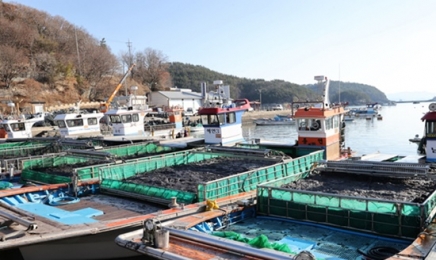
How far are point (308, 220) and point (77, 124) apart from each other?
2251cm

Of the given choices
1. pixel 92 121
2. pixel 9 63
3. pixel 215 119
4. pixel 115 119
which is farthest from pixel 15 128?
pixel 9 63

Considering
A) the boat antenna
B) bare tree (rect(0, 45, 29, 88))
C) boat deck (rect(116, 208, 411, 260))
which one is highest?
bare tree (rect(0, 45, 29, 88))

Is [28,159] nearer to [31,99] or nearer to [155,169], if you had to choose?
[155,169]

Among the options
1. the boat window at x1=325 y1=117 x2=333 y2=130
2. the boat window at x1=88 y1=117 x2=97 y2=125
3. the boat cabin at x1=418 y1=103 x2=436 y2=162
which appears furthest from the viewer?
the boat window at x1=88 y1=117 x2=97 y2=125

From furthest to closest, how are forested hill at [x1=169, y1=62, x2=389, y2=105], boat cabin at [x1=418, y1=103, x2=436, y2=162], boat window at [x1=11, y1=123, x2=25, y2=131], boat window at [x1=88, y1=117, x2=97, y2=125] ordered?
1. forested hill at [x1=169, y1=62, x2=389, y2=105]
2. boat window at [x1=88, y1=117, x2=97, y2=125]
3. boat window at [x1=11, y1=123, x2=25, y2=131]
4. boat cabin at [x1=418, y1=103, x2=436, y2=162]

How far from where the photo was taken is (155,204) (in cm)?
870

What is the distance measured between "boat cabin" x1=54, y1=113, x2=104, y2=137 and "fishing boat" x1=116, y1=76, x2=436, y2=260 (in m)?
19.5

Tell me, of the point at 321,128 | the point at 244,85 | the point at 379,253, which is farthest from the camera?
the point at 244,85

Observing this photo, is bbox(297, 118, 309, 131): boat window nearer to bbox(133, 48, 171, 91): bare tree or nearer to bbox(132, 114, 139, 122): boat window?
bbox(132, 114, 139, 122): boat window

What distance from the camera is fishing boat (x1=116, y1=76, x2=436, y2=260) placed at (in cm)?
517

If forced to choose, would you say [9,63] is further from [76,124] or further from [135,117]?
[135,117]

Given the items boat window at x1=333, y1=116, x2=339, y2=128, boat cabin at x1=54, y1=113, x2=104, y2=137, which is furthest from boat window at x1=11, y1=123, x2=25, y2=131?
boat window at x1=333, y1=116, x2=339, y2=128

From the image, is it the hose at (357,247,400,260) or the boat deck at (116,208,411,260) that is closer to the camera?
the boat deck at (116,208,411,260)

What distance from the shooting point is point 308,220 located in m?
7.23
